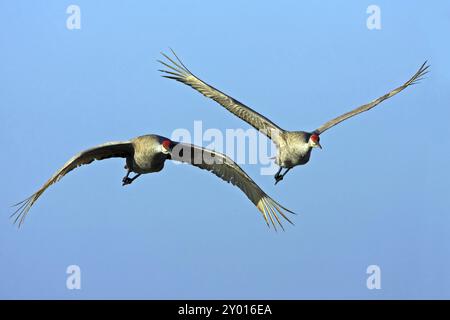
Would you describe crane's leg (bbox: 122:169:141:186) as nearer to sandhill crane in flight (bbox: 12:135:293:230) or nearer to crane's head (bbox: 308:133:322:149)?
sandhill crane in flight (bbox: 12:135:293:230)

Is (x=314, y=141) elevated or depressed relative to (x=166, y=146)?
elevated

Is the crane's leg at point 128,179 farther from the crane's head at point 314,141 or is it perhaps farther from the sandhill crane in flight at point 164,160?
the crane's head at point 314,141

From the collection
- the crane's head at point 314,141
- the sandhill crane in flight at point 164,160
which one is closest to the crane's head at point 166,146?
the sandhill crane in flight at point 164,160

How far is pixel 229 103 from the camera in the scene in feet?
68.8

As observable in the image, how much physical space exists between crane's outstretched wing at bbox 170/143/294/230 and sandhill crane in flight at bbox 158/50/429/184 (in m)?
1.53

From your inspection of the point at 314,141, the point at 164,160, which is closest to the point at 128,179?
the point at 164,160

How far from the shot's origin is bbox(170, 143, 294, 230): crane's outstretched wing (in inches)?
742

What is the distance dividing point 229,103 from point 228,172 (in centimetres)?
232

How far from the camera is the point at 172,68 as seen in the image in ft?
68.8

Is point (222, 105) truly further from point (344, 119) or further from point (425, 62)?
point (425, 62)

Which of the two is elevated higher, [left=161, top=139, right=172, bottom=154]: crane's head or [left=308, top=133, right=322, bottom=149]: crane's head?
[left=308, top=133, right=322, bottom=149]: crane's head

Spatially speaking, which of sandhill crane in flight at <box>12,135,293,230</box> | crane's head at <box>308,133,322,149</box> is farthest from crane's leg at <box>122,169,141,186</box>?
crane's head at <box>308,133,322,149</box>

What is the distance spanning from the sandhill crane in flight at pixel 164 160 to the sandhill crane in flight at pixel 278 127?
62.0 inches

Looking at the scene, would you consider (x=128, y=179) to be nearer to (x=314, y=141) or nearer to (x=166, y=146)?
(x=166, y=146)
